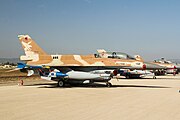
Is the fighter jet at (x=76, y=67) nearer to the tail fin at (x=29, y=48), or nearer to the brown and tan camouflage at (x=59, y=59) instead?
the brown and tan camouflage at (x=59, y=59)

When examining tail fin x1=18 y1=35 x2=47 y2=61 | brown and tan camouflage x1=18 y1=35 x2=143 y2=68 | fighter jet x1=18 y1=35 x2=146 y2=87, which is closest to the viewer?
fighter jet x1=18 y1=35 x2=146 y2=87

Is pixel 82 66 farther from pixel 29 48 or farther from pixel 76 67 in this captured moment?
pixel 29 48

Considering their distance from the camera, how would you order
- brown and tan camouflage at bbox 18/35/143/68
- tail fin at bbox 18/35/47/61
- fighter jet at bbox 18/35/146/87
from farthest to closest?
tail fin at bbox 18/35/47/61 → brown and tan camouflage at bbox 18/35/143/68 → fighter jet at bbox 18/35/146/87

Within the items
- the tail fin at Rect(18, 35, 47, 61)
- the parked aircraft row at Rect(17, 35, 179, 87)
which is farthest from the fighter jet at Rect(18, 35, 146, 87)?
the tail fin at Rect(18, 35, 47, 61)

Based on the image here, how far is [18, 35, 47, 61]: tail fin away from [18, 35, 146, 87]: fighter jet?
0.66 meters

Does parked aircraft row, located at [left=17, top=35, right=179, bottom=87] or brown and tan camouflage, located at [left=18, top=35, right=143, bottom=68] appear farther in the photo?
brown and tan camouflage, located at [left=18, top=35, right=143, bottom=68]

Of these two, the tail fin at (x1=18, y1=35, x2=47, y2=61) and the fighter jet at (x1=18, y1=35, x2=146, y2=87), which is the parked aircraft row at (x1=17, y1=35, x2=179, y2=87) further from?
the tail fin at (x1=18, y1=35, x2=47, y2=61)

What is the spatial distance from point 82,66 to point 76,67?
570mm

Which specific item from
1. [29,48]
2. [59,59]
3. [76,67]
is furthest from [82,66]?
[29,48]

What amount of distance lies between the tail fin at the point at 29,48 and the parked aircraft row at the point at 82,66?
64 centimetres

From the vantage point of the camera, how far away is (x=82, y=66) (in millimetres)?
16250

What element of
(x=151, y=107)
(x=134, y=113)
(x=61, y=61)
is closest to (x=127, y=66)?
(x=61, y=61)

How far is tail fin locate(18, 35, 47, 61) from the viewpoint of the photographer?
18.5 metres

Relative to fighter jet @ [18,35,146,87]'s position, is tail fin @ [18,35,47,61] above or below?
above
